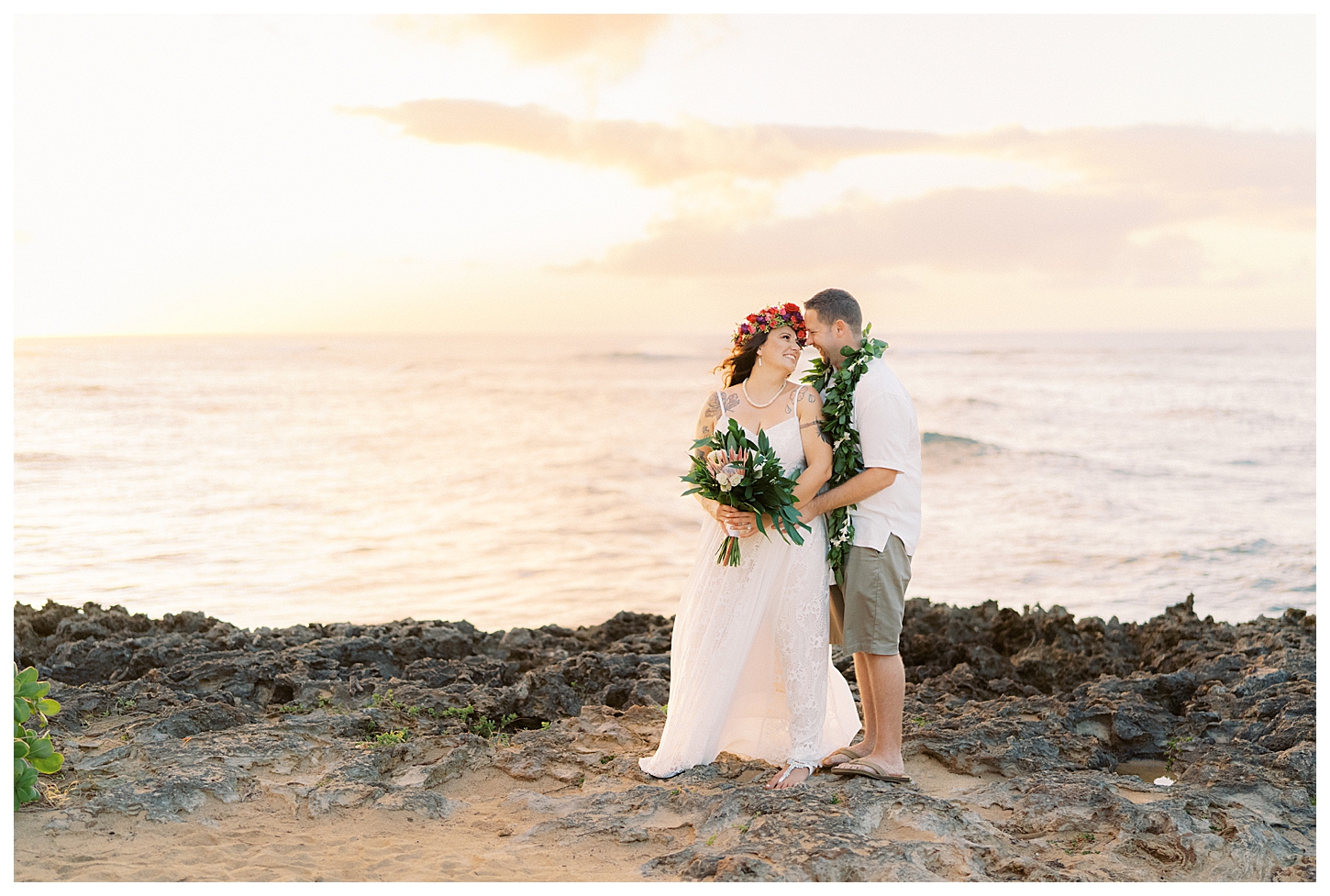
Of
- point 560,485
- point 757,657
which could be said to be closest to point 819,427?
point 757,657

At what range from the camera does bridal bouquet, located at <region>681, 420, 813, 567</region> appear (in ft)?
14.9

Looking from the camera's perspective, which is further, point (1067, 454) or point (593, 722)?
point (1067, 454)

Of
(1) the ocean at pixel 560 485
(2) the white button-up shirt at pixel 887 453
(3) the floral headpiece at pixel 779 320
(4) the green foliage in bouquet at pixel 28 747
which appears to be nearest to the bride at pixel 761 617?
(3) the floral headpiece at pixel 779 320

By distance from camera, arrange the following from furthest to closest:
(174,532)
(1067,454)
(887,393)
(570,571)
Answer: (1067,454) → (174,532) → (570,571) → (887,393)

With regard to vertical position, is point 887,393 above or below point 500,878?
above

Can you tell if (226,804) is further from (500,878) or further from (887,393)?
(887,393)

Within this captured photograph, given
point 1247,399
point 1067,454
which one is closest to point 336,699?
point 1067,454

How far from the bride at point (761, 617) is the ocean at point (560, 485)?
20.3 ft

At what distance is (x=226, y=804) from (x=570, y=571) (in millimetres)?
9672

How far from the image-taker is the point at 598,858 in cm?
412

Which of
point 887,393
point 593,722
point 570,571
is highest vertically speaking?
point 887,393

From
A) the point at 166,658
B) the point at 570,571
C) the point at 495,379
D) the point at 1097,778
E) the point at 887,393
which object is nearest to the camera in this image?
the point at 887,393

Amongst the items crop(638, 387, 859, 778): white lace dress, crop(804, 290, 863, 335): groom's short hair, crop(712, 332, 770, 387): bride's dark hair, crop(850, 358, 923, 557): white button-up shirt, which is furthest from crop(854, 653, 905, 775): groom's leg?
crop(804, 290, 863, 335): groom's short hair

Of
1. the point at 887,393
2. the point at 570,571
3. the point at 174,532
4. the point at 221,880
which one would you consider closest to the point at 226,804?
the point at 221,880
